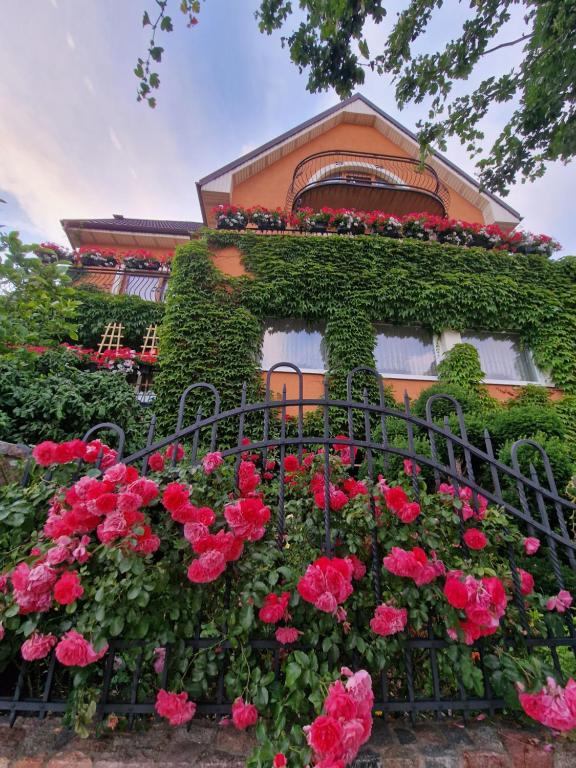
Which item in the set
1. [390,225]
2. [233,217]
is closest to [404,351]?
[390,225]

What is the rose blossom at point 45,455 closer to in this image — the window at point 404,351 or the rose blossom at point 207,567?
the rose blossom at point 207,567

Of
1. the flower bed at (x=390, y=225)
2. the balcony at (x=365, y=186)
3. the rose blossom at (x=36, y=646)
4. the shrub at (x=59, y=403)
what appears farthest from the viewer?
the balcony at (x=365, y=186)

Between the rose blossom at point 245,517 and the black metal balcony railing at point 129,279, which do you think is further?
the black metal balcony railing at point 129,279

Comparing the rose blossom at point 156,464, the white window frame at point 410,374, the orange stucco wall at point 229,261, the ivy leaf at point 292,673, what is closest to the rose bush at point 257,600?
the ivy leaf at point 292,673

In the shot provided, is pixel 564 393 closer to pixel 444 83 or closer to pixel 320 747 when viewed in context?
pixel 444 83

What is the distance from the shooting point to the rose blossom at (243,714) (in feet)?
4.82

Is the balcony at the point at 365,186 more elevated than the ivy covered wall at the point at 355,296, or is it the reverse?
the balcony at the point at 365,186

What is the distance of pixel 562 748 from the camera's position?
159 centimetres

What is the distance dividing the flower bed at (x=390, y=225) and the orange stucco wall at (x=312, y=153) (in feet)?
7.00

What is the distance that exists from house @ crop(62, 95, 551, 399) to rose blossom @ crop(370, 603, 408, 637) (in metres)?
5.66

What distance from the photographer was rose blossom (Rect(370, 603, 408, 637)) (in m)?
1.62

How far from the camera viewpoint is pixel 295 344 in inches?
312

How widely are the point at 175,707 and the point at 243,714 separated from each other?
285 millimetres

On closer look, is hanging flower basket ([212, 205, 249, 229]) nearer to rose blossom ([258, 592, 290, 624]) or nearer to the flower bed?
the flower bed
